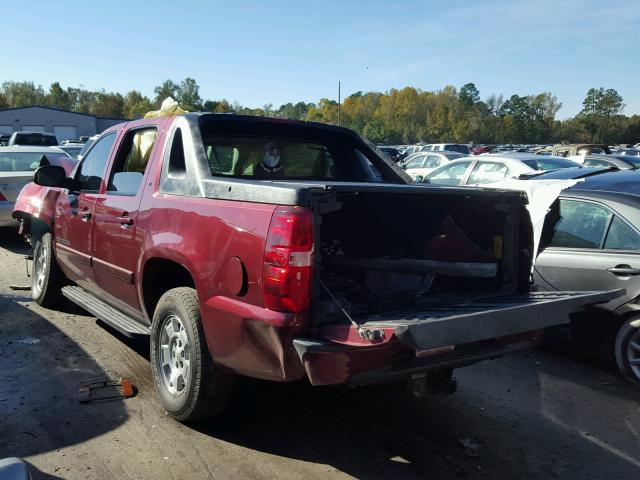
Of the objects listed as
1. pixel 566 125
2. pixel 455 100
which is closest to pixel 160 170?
pixel 566 125

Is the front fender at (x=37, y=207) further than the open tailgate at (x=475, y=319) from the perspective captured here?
Yes

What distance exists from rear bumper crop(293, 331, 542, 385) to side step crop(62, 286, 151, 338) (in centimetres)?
183

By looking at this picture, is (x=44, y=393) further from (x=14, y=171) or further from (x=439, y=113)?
(x=439, y=113)

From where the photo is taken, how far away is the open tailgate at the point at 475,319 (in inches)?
104

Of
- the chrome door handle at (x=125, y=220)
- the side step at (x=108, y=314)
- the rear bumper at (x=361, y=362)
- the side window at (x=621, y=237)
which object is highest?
the chrome door handle at (x=125, y=220)

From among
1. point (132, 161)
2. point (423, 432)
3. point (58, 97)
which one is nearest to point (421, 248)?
Answer: point (423, 432)

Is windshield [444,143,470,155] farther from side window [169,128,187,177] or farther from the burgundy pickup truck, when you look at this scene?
side window [169,128,187,177]

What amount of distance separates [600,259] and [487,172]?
19.3 feet

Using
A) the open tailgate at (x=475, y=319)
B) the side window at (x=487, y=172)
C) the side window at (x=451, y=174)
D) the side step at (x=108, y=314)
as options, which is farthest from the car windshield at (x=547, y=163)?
the side step at (x=108, y=314)

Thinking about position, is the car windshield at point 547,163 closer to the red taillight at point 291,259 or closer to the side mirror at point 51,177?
the side mirror at point 51,177

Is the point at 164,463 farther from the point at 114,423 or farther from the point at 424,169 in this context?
the point at 424,169

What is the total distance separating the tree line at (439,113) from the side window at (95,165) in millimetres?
90064

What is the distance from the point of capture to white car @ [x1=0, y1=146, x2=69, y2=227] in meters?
9.98

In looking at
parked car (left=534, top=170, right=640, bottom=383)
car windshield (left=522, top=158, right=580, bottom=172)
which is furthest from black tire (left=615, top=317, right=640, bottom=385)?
car windshield (left=522, top=158, right=580, bottom=172)
